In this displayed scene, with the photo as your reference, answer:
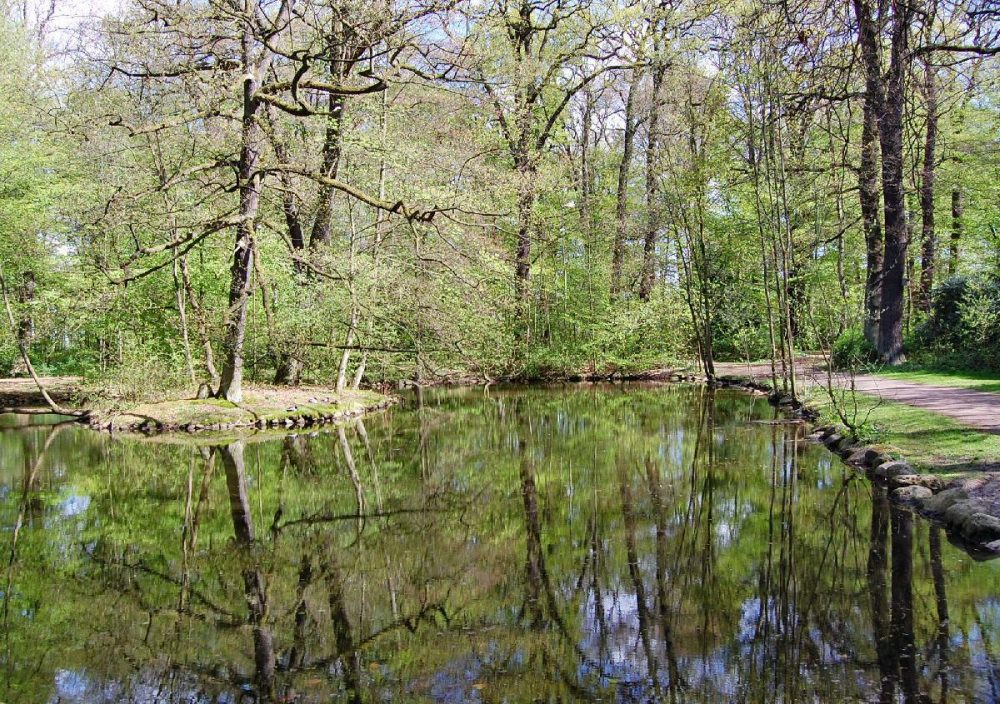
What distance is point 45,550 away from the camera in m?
6.97

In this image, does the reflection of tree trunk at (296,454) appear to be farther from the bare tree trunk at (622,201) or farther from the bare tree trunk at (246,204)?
the bare tree trunk at (622,201)

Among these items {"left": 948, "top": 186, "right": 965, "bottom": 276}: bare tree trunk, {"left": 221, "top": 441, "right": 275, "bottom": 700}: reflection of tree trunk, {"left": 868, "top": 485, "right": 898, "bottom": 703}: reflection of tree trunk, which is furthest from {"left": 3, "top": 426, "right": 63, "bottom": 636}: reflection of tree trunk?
{"left": 948, "top": 186, "right": 965, "bottom": 276}: bare tree trunk

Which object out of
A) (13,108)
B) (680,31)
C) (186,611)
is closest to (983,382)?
(186,611)

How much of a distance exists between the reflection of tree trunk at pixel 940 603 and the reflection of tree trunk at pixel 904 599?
0.12 metres

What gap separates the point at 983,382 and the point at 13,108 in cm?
2116

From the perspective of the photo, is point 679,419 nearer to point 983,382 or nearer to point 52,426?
point 983,382

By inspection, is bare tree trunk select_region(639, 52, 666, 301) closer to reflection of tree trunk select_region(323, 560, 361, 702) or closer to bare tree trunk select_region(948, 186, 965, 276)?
bare tree trunk select_region(948, 186, 965, 276)

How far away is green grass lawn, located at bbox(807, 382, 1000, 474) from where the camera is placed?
8047 mm

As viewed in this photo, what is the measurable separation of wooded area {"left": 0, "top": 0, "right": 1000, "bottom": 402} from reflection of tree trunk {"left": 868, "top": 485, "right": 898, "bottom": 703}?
2987 mm

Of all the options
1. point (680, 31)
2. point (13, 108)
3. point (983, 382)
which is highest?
point (680, 31)

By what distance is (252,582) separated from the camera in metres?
5.96

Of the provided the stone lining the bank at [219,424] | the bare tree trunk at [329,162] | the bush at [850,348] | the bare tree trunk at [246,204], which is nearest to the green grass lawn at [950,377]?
the bush at [850,348]

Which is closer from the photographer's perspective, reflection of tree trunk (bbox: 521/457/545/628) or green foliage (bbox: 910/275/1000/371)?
reflection of tree trunk (bbox: 521/457/545/628)

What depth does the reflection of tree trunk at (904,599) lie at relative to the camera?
409cm
